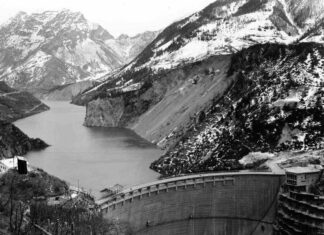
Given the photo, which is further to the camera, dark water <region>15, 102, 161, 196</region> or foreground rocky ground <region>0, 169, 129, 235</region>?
dark water <region>15, 102, 161, 196</region>

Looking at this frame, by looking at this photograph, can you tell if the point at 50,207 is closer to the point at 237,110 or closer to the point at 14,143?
the point at 237,110

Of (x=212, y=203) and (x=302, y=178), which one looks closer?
(x=302, y=178)

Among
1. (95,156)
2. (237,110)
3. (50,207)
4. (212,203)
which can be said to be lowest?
(95,156)

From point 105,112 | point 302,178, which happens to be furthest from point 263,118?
point 105,112

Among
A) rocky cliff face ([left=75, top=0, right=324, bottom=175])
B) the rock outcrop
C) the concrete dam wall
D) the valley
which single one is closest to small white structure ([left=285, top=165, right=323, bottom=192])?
the valley

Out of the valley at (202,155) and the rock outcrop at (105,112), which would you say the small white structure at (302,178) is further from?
the rock outcrop at (105,112)

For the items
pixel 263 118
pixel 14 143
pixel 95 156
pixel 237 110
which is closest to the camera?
pixel 263 118

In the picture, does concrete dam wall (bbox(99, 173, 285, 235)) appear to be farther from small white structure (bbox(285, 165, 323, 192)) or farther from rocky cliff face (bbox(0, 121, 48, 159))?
rocky cliff face (bbox(0, 121, 48, 159))
